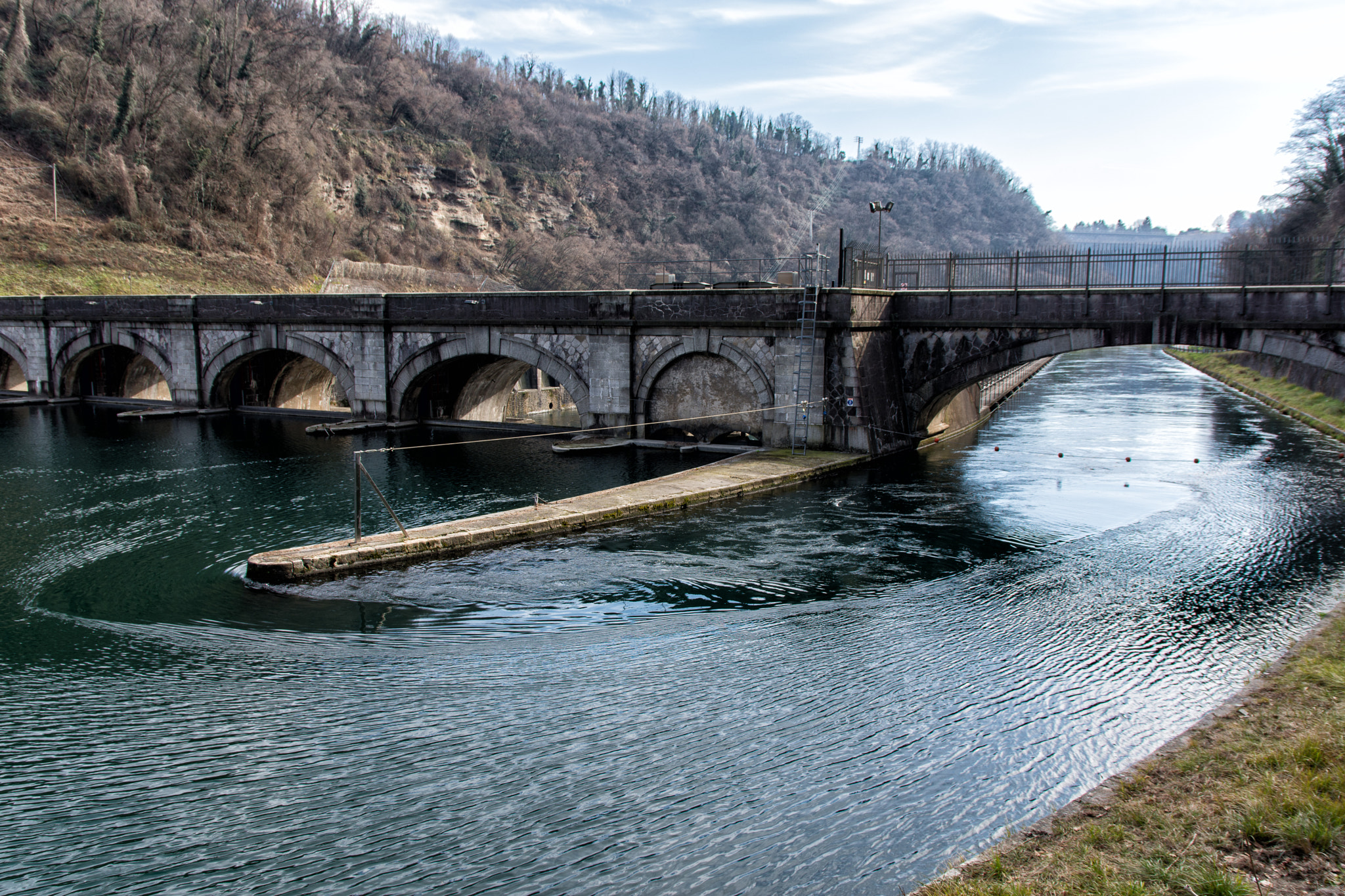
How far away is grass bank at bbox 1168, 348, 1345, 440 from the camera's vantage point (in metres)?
32.5

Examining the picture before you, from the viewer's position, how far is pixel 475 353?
1225 inches

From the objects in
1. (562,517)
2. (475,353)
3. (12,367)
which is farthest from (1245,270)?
(12,367)

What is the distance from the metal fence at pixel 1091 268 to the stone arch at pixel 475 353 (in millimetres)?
9074

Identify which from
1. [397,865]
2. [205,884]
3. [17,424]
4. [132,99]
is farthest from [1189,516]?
[132,99]

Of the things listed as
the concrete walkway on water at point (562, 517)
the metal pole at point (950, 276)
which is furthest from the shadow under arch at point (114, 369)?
the metal pole at point (950, 276)

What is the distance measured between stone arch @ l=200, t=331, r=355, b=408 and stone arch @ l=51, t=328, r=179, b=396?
1243 mm

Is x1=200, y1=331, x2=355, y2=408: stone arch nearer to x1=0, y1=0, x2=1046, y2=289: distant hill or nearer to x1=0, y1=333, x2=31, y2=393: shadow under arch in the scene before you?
x1=0, y1=333, x2=31, y2=393: shadow under arch

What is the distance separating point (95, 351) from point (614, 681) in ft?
135

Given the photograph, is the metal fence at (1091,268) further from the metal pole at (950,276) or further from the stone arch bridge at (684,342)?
the stone arch bridge at (684,342)

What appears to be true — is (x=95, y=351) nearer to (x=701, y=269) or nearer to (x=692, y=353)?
(x=692, y=353)

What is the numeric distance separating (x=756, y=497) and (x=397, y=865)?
1455 cm

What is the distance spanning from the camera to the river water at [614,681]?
782cm

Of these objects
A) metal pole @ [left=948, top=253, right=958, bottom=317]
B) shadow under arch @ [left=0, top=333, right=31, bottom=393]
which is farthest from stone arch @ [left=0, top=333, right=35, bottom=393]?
metal pole @ [left=948, top=253, right=958, bottom=317]

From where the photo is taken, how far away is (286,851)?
768 cm
